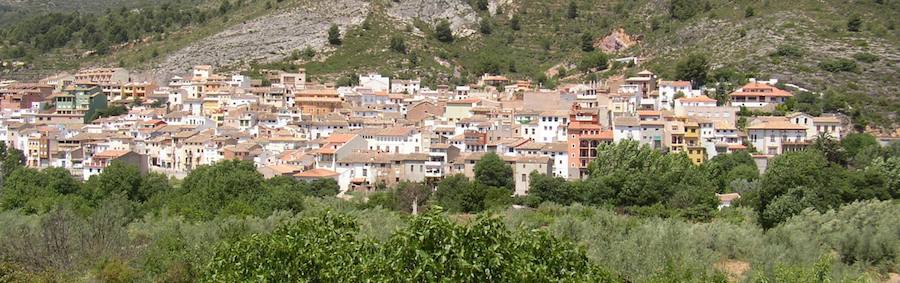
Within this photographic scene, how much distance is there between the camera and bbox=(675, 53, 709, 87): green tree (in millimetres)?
43344

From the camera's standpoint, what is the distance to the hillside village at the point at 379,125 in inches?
1385

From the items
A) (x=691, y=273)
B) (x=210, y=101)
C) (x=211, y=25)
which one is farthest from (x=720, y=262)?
(x=211, y=25)

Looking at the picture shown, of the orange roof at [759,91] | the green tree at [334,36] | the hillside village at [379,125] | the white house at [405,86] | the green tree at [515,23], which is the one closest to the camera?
the hillside village at [379,125]

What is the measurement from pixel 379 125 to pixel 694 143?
1238 centimetres

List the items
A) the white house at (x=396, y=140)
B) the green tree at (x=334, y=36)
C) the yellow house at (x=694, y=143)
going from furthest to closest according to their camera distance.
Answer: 1. the green tree at (x=334, y=36)
2. the white house at (x=396, y=140)
3. the yellow house at (x=694, y=143)

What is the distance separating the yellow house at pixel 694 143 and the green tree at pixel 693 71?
310 inches

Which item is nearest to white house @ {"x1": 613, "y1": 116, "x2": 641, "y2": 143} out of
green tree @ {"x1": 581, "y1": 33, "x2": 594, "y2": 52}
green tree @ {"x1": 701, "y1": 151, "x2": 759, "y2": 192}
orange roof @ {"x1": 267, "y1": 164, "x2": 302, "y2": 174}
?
green tree @ {"x1": 701, "y1": 151, "x2": 759, "y2": 192}

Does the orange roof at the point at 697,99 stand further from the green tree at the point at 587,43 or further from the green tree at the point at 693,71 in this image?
the green tree at the point at 587,43

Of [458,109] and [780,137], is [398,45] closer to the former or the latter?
[458,109]

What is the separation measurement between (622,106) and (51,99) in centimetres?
2863

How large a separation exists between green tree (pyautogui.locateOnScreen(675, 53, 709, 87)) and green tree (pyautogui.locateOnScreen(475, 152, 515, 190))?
13.4 meters

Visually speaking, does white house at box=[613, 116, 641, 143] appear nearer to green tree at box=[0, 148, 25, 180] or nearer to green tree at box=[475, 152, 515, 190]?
green tree at box=[475, 152, 515, 190]

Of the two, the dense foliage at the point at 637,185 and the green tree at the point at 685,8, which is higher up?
the green tree at the point at 685,8

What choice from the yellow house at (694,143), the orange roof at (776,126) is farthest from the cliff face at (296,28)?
the orange roof at (776,126)
